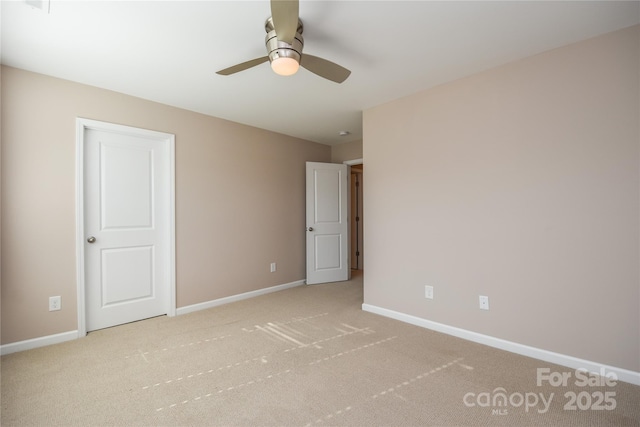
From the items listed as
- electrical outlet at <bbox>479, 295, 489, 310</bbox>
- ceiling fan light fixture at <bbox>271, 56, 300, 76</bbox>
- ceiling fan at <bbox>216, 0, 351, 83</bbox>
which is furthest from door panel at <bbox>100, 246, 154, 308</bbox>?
electrical outlet at <bbox>479, 295, 489, 310</bbox>

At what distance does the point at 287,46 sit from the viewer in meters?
1.74

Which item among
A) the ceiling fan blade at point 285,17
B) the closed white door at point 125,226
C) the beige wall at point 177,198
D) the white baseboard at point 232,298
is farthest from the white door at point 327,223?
the ceiling fan blade at point 285,17

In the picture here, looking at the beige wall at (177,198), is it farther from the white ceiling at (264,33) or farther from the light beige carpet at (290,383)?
the light beige carpet at (290,383)

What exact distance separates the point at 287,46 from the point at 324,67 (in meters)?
0.32

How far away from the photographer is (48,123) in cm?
264

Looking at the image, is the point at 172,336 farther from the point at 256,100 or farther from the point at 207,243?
the point at 256,100

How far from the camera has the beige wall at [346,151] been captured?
4.93 meters

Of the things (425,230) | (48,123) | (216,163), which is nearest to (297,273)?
(216,163)

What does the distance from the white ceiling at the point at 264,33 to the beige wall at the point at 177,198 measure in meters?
0.29

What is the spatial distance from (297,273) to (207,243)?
157 cm

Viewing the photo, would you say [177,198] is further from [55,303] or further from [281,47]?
[281,47]

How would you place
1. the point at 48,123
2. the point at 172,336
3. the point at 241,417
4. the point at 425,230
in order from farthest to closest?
the point at 425,230 → the point at 172,336 → the point at 48,123 → the point at 241,417

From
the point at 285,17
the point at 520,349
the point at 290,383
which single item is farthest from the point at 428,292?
the point at 285,17

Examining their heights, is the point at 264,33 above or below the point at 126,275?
above
